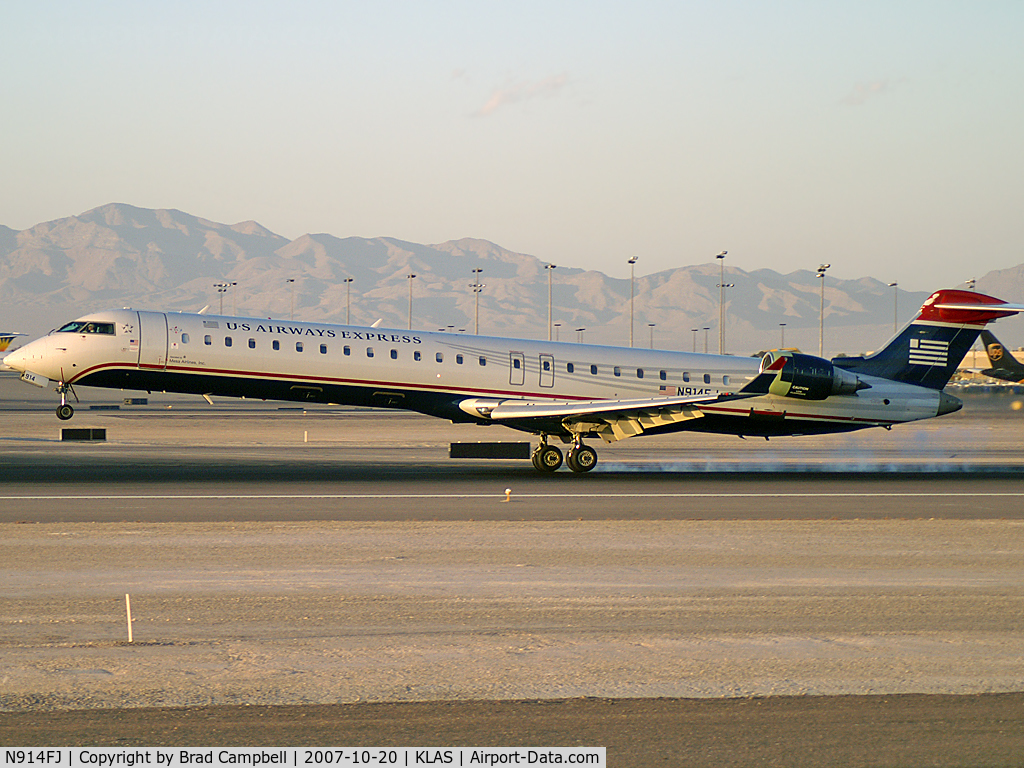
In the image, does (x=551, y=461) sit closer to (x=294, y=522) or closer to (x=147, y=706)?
(x=294, y=522)

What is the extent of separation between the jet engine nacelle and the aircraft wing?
97.5 inches

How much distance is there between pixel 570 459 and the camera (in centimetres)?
2803

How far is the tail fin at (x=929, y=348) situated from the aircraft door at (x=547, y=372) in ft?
29.1

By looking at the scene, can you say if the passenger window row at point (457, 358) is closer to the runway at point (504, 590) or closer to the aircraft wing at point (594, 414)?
the aircraft wing at point (594, 414)

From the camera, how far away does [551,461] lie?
91.9 ft

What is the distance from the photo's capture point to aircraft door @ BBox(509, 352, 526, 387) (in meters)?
28.5

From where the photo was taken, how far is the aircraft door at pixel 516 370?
2848 centimetres

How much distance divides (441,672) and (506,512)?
34.5 feet

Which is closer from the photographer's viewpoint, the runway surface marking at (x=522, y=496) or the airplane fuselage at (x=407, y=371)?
the runway surface marking at (x=522, y=496)

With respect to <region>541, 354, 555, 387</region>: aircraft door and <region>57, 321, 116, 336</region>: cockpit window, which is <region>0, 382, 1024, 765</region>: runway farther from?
<region>57, 321, 116, 336</region>: cockpit window

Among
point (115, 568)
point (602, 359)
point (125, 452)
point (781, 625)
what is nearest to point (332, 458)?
point (125, 452)

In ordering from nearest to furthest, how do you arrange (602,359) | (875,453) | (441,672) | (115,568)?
(441,672) < (115,568) < (602,359) < (875,453)
